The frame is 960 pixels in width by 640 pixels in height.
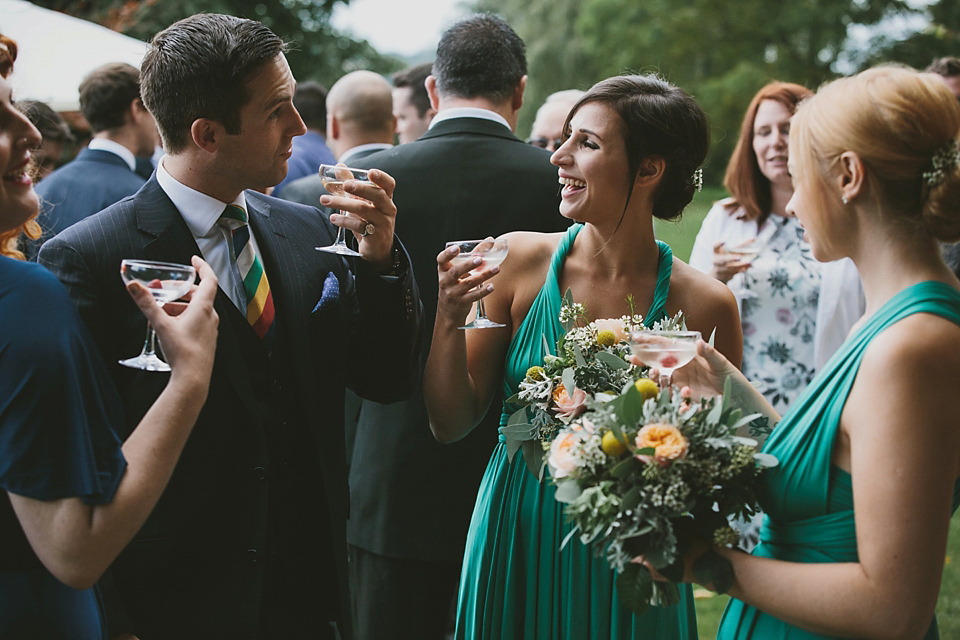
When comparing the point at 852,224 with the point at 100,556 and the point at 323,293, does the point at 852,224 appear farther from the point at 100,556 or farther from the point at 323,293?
the point at 100,556

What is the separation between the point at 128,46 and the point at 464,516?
238 inches

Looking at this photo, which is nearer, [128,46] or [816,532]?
[816,532]

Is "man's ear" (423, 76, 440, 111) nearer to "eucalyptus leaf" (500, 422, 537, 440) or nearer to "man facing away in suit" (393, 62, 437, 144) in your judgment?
"man facing away in suit" (393, 62, 437, 144)

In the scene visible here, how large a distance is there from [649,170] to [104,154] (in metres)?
3.85

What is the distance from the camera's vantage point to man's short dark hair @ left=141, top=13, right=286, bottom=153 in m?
2.40

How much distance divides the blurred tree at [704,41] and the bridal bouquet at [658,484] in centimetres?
2320

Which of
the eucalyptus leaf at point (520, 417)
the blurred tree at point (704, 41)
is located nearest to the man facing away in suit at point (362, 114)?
the eucalyptus leaf at point (520, 417)

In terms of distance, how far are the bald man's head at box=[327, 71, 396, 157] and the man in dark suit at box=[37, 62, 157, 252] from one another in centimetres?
126

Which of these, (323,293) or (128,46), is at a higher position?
(128,46)

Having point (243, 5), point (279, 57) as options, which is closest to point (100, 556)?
point (279, 57)

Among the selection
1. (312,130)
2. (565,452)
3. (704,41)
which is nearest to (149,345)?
(565,452)

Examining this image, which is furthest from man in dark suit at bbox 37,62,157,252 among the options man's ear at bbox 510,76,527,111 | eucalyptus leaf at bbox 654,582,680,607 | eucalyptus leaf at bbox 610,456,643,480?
eucalyptus leaf at bbox 654,582,680,607

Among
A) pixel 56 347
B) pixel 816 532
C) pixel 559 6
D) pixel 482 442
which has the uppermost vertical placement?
pixel 559 6

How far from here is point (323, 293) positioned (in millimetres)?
2637
